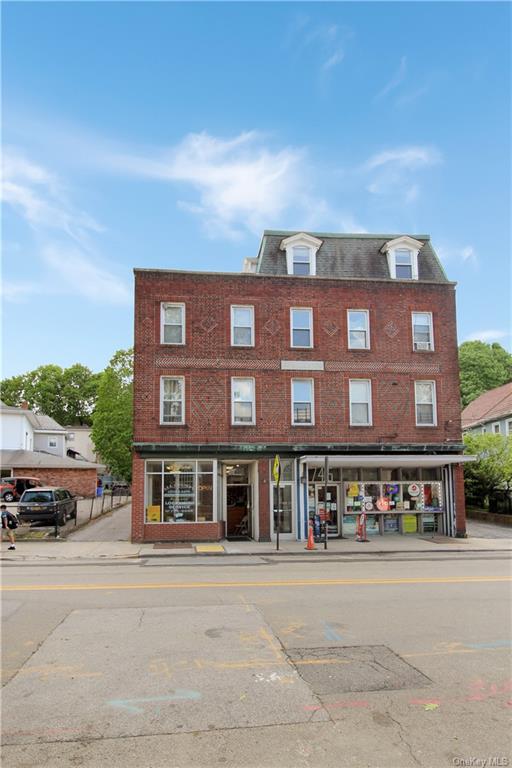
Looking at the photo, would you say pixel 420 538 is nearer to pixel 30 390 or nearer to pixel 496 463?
pixel 496 463

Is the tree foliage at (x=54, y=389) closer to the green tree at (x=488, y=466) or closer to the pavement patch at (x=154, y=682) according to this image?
the green tree at (x=488, y=466)

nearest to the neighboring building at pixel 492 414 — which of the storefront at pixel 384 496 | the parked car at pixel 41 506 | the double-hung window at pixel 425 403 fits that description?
the double-hung window at pixel 425 403

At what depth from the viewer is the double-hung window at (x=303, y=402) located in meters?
22.8

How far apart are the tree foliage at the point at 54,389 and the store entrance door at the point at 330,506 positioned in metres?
65.2

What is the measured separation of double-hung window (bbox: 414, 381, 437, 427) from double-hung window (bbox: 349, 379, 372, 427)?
78.9 inches

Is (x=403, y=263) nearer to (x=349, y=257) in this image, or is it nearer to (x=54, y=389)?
(x=349, y=257)

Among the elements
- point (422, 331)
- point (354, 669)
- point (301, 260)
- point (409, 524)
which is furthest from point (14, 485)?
point (354, 669)

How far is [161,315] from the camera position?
22.6 metres

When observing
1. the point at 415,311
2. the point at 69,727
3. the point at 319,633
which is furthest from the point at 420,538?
the point at 69,727

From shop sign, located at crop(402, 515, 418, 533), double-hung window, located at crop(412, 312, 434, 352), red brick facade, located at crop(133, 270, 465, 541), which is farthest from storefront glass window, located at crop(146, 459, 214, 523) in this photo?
double-hung window, located at crop(412, 312, 434, 352)

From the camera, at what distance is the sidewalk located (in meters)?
18.1

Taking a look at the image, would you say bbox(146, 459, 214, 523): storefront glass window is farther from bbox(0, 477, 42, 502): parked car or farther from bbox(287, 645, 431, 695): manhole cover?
bbox(0, 477, 42, 502): parked car

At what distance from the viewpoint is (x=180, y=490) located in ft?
70.8

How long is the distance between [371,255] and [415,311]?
10.6 feet
